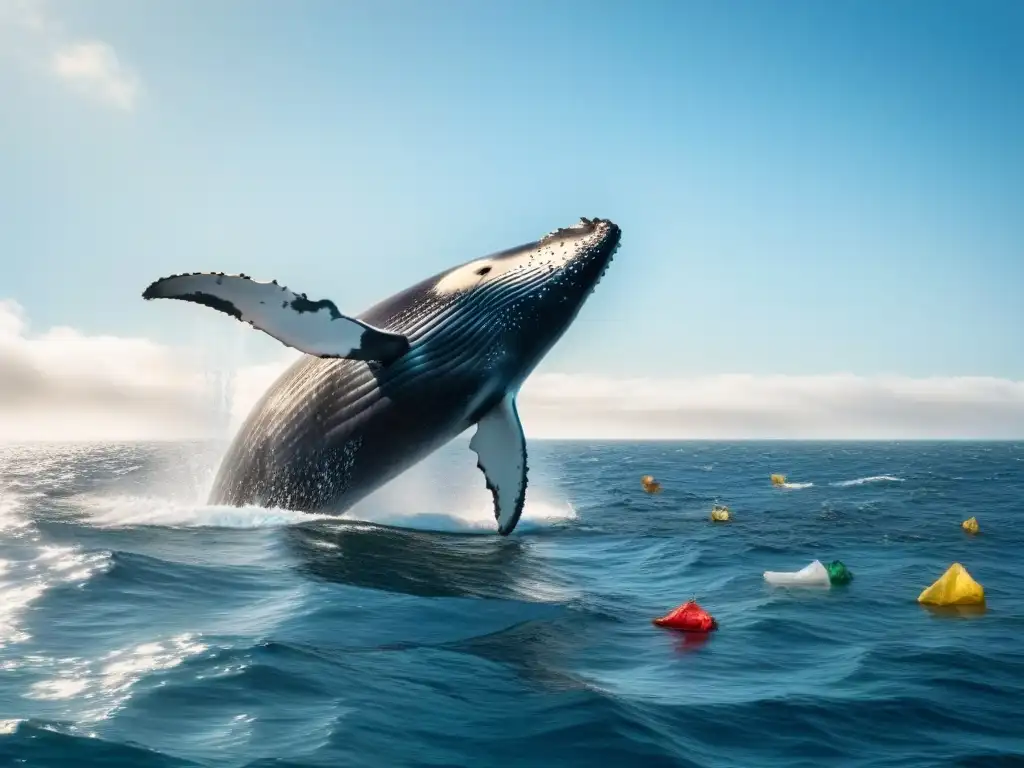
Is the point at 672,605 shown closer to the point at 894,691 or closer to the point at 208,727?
the point at 894,691

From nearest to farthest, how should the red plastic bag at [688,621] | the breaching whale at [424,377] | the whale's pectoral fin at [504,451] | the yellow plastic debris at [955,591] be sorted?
1. the red plastic bag at [688,621]
2. the yellow plastic debris at [955,591]
3. the breaching whale at [424,377]
4. the whale's pectoral fin at [504,451]

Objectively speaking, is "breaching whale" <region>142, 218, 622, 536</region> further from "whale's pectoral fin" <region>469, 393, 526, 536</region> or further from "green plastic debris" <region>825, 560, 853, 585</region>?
"green plastic debris" <region>825, 560, 853, 585</region>

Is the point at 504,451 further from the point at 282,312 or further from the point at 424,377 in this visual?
the point at 282,312

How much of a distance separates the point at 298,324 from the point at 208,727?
6.99 metres

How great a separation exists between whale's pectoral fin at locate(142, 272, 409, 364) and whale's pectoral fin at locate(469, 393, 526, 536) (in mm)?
2352

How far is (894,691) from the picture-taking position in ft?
26.2

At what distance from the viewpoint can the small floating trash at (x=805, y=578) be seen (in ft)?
44.2

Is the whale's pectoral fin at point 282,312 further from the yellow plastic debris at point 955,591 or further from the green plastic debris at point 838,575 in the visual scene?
the yellow plastic debris at point 955,591

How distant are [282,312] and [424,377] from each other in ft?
7.81

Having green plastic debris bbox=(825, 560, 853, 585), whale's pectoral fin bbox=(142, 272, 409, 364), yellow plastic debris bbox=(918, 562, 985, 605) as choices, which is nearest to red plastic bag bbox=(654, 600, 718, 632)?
yellow plastic debris bbox=(918, 562, 985, 605)

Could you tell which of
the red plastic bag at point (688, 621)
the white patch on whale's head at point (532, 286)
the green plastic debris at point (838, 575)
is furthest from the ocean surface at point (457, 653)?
the white patch on whale's head at point (532, 286)

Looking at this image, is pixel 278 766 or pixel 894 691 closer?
pixel 278 766

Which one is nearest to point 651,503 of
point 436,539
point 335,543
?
point 436,539

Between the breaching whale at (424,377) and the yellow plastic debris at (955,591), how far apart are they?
20.4ft
